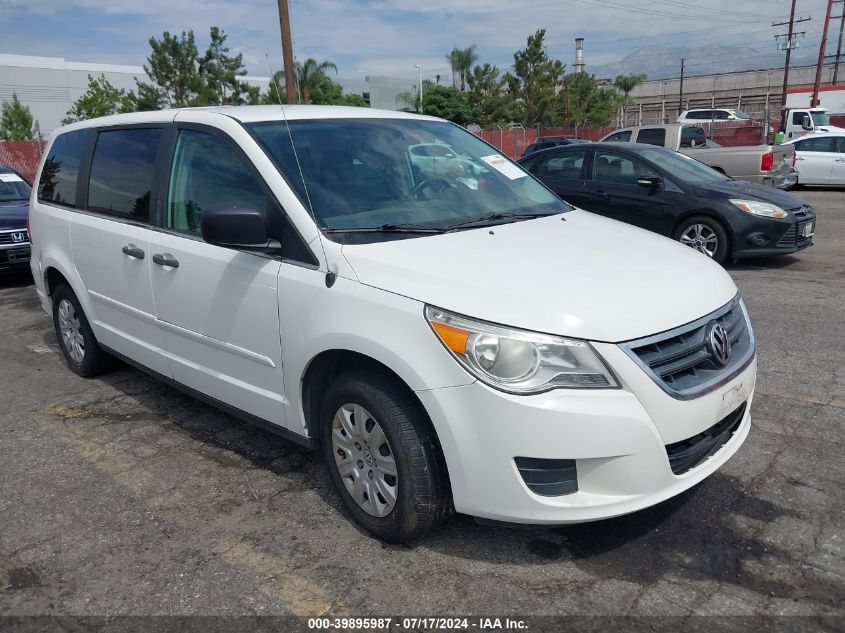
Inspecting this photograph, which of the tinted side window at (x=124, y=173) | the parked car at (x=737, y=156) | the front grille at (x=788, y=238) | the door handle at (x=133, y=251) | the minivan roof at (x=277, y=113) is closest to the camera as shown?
the minivan roof at (x=277, y=113)

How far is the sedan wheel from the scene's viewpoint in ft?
28.7

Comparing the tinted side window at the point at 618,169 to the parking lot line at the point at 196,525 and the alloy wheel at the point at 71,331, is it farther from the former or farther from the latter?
the parking lot line at the point at 196,525

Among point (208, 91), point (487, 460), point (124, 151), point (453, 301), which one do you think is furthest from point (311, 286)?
point (208, 91)

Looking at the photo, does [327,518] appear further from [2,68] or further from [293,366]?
[2,68]

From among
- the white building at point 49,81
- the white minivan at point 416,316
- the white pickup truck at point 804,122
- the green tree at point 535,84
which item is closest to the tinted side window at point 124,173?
the white minivan at point 416,316

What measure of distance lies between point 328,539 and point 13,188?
9881mm

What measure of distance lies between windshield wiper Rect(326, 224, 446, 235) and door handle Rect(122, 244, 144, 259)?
1510 millimetres

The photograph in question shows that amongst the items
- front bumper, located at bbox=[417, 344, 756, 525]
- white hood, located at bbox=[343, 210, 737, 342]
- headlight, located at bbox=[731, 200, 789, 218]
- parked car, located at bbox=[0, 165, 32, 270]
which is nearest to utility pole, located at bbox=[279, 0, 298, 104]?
parked car, located at bbox=[0, 165, 32, 270]

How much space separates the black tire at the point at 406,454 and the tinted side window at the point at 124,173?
2.04 meters

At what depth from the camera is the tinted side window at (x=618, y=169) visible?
30.1 feet

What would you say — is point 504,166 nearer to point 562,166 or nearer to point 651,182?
point 651,182

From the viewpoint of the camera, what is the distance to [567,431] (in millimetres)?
2496

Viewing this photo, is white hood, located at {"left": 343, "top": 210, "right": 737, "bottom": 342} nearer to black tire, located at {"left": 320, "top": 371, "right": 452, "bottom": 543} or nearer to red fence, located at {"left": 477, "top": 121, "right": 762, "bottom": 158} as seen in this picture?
black tire, located at {"left": 320, "top": 371, "right": 452, "bottom": 543}

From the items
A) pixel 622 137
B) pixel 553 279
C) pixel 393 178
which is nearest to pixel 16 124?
pixel 622 137
